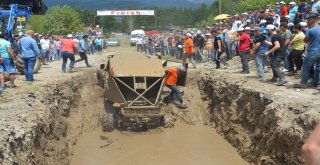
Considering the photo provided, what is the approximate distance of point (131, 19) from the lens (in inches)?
2618

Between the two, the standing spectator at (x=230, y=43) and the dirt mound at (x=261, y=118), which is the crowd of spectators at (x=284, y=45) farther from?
the dirt mound at (x=261, y=118)

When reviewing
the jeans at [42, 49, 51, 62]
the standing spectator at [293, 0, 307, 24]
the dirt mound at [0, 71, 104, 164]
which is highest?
the standing spectator at [293, 0, 307, 24]

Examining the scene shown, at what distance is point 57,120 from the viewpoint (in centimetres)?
1052

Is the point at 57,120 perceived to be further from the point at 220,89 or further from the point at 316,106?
the point at 316,106

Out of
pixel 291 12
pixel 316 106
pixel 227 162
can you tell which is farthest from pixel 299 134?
pixel 291 12

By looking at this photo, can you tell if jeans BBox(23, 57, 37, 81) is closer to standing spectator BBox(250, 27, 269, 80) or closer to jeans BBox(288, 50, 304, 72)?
standing spectator BBox(250, 27, 269, 80)

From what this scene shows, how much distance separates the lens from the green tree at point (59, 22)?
165ft

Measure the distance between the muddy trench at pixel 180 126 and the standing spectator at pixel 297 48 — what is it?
166 centimetres

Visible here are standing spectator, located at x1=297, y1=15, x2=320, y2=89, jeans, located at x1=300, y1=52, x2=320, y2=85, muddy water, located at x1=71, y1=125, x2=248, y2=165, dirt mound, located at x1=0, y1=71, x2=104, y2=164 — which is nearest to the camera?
dirt mound, located at x1=0, y1=71, x2=104, y2=164

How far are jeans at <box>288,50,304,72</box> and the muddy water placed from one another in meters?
3.05

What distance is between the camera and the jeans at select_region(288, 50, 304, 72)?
11.4 m

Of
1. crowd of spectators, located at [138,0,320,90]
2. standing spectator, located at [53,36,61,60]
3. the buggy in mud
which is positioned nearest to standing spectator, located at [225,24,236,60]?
crowd of spectators, located at [138,0,320,90]

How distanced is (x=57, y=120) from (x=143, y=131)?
2.70 metres

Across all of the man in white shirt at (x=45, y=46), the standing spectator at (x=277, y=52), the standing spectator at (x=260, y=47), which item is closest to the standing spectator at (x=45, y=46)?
the man in white shirt at (x=45, y=46)
